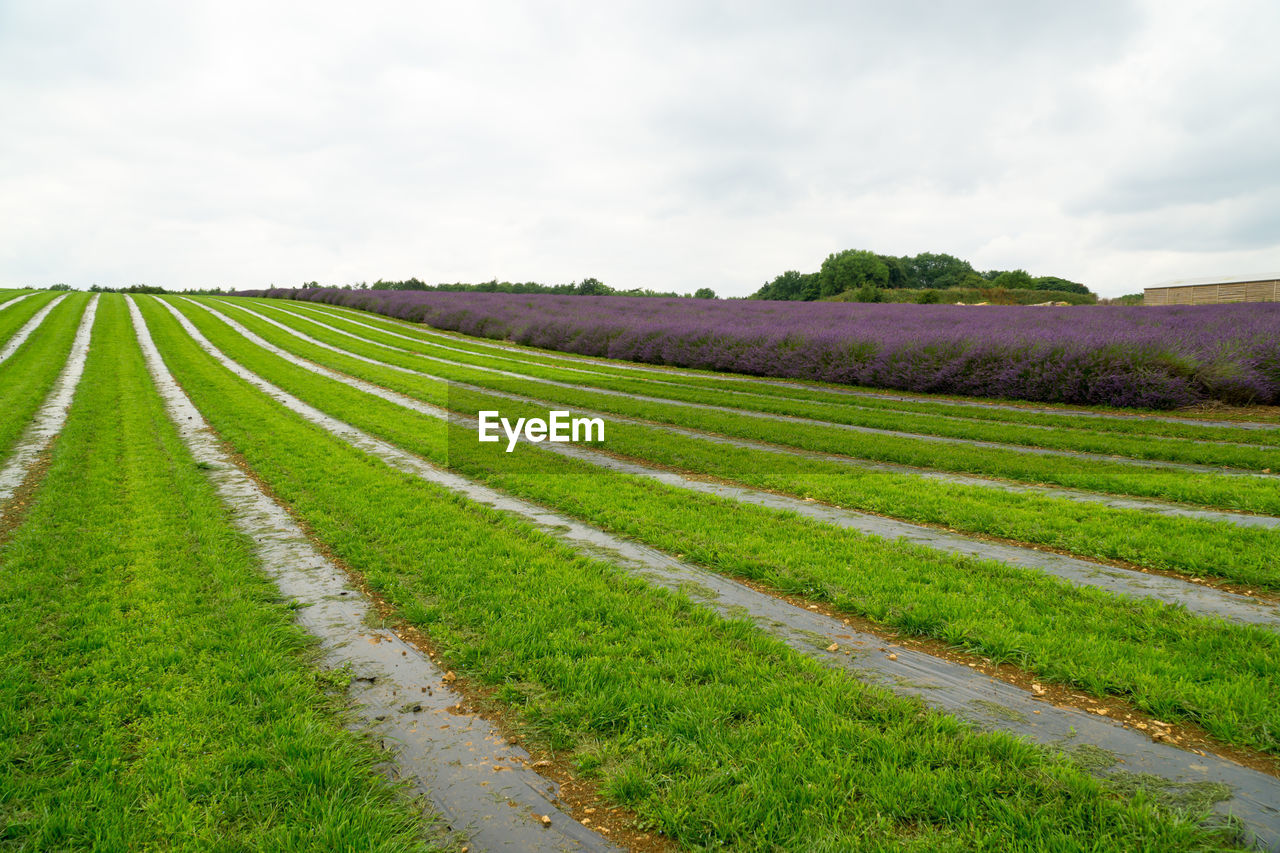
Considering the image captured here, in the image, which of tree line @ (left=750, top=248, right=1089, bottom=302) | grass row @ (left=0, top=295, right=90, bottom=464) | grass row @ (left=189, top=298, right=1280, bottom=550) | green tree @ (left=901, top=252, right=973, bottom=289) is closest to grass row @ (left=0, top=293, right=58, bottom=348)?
grass row @ (left=0, top=295, right=90, bottom=464)

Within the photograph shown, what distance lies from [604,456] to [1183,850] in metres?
7.17

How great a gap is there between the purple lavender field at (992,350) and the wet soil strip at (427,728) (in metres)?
13.4

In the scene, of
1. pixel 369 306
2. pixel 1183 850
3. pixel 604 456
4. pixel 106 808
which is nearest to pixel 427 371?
pixel 604 456

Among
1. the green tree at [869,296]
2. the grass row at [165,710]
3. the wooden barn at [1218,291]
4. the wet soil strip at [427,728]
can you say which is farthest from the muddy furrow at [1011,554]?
the green tree at [869,296]

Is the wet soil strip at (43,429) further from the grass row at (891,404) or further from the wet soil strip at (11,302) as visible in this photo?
the wet soil strip at (11,302)

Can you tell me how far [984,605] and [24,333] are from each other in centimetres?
3086

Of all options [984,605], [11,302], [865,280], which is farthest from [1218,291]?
[11,302]

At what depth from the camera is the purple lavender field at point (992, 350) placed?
12.3 metres

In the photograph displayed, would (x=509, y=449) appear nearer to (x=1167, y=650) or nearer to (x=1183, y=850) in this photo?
(x=1167, y=650)

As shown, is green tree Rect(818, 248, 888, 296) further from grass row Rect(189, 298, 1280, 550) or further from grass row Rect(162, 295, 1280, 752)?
grass row Rect(162, 295, 1280, 752)

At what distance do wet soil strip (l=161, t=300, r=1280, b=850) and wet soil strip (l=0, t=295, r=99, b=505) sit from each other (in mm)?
6558

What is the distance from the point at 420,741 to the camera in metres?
2.91

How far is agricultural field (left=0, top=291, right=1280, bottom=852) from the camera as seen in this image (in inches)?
96.0

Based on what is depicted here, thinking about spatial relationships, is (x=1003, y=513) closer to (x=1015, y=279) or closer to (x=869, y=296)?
(x=869, y=296)
